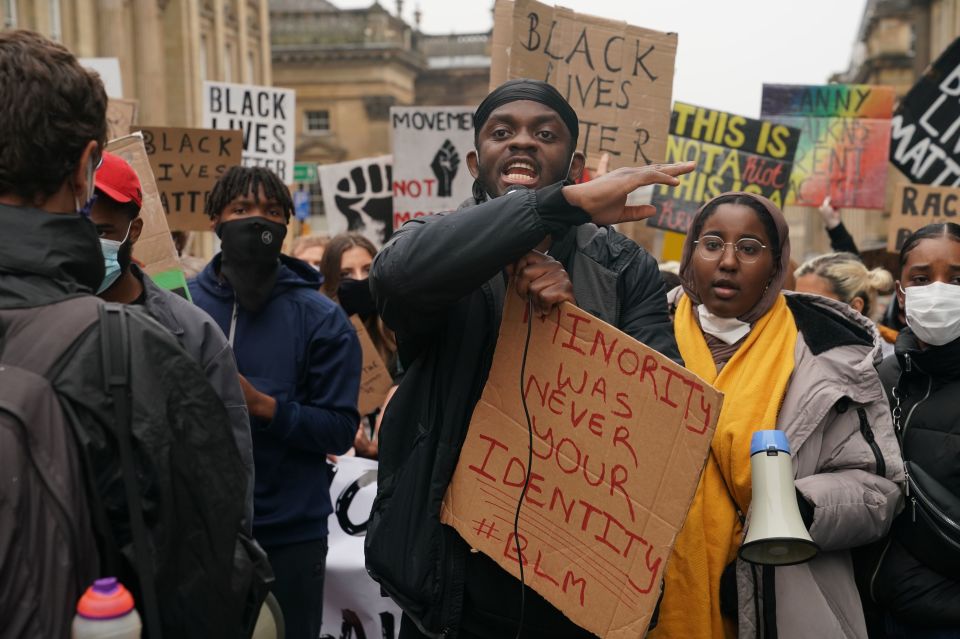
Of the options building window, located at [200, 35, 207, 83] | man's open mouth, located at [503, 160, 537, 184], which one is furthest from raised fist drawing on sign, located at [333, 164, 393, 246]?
building window, located at [200, 35, 207, 83]

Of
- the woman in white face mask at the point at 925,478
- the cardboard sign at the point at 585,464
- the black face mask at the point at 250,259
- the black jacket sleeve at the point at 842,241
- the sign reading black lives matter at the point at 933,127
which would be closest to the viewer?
the cardboard sign at the point at 585,464

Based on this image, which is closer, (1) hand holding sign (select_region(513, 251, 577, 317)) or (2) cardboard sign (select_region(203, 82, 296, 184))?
(1) hand holding sign (select_region(513, 251, 577, 317))

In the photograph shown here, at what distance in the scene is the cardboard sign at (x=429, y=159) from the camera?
7.48 m

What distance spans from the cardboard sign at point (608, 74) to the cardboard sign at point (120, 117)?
2895mm

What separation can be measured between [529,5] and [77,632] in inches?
158

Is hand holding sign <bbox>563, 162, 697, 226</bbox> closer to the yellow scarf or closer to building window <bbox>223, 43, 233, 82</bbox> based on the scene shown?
the yellow scarf

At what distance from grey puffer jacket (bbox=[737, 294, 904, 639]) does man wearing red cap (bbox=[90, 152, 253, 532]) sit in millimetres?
1412

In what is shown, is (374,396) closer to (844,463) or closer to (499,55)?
(499,55)

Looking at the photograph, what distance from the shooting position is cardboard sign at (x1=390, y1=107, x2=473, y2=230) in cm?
748

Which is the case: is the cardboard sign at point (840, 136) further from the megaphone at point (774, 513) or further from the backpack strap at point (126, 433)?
the backpack strap at point (126, 433)

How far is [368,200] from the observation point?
28.8 feet

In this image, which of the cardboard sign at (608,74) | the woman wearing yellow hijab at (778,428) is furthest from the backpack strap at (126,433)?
the cardboard sign at (608,74)

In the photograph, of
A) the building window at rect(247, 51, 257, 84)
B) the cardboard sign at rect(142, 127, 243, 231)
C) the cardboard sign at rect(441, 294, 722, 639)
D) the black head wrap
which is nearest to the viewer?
the cardboard sign at rect(441, 294, 722, 639)

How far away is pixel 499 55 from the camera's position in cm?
493
